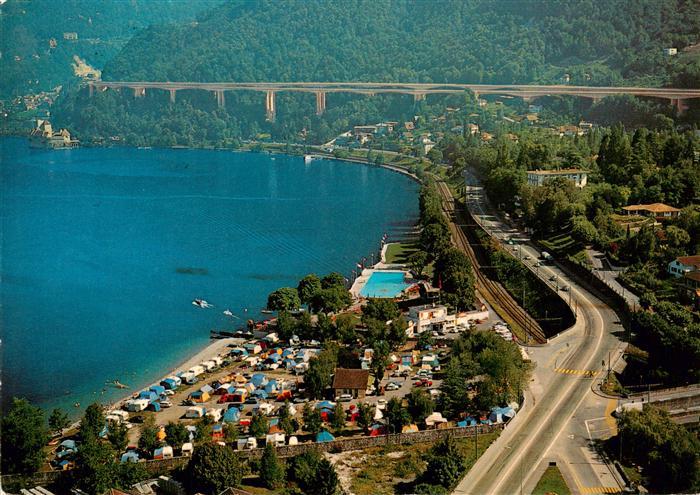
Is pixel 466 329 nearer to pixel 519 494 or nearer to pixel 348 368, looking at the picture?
pixel 348 368

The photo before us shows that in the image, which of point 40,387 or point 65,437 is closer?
point 65,437

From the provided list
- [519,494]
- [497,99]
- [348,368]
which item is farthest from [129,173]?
[519,494]

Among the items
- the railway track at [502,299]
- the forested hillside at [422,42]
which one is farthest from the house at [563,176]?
the forested hillside at [422,42]

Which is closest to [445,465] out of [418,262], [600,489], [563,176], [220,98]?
[600,489]

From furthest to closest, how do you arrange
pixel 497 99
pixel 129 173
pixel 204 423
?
pixel 497 99, pixel 129 173, pixel 204 423

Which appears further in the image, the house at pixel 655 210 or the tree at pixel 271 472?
the house at pixel 655 210

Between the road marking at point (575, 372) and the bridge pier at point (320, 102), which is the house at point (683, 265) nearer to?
the road marking at point (575, 372)

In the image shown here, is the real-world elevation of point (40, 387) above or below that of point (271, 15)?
below
